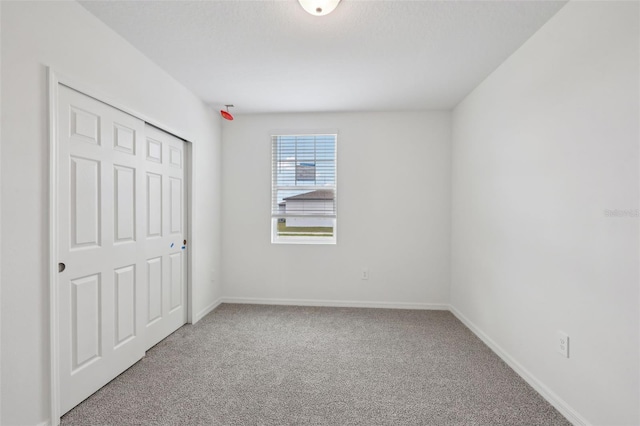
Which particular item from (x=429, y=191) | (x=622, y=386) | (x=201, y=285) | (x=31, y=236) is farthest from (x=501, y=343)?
(x=31, y=236)

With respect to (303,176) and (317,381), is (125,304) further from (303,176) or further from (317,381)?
(303,176)

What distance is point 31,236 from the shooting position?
1.63 meters

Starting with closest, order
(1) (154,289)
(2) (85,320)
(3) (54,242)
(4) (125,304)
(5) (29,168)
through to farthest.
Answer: (5) (29,168), (3) (54,242), (2) (85,320), (4) (125,304), (1) (154,289)

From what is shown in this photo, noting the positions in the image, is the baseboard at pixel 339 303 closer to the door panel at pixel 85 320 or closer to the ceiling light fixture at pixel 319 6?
the door panel at pixel 85 320

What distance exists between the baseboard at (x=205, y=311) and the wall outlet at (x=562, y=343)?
328 cm

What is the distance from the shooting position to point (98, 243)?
2117mm

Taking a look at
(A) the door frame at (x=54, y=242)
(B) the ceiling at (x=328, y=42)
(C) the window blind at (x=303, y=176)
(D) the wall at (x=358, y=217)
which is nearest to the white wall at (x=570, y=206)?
(B) the ceiling at (x=328, y=42)

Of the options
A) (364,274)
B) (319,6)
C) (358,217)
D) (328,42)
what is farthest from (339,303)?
(319,6)

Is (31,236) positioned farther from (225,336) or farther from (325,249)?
(325,249)

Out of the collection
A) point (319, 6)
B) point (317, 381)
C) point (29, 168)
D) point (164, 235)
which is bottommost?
point (317, 381)

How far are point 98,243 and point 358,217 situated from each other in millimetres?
2812

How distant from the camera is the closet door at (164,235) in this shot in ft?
8.91

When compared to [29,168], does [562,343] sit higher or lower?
lower

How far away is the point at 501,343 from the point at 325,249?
2180 mm
